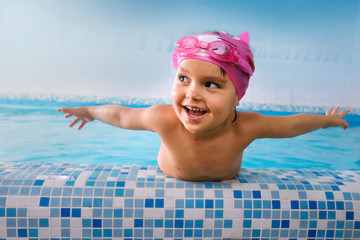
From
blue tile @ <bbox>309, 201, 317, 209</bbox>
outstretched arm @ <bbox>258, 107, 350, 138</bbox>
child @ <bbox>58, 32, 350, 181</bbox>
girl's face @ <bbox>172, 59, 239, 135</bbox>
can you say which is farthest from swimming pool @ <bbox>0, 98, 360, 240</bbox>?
girl's face @ <bbox>172, 59, 239, 135</bbox>

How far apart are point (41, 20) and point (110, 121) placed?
31.8 feet

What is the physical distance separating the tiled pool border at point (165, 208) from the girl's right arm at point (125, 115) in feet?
1.15

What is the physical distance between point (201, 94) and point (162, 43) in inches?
358

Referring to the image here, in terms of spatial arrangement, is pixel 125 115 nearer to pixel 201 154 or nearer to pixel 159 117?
pixel 159 117

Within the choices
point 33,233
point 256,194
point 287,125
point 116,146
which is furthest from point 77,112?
point 116,146

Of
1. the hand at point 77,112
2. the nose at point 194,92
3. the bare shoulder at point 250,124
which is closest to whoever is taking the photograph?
the nose at point 194,92

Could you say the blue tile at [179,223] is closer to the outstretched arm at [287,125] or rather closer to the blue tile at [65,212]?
the blue tile at [65,212]

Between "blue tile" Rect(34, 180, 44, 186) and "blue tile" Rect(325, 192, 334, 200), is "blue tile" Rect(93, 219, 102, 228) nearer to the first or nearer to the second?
"blue tile" Rect(34, 180, 44, 186)

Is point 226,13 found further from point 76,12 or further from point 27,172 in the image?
point 27,172

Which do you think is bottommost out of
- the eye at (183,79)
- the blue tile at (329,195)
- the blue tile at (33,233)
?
the blue tile at (33,233)

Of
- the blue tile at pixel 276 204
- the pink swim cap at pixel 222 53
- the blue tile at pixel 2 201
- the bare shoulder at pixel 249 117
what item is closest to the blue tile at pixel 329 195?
the blue tile at pixel 276 204

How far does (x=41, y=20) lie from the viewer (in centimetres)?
1014

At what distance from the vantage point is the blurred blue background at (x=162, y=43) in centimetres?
975

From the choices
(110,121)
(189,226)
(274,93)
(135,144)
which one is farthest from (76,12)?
(189,226)
